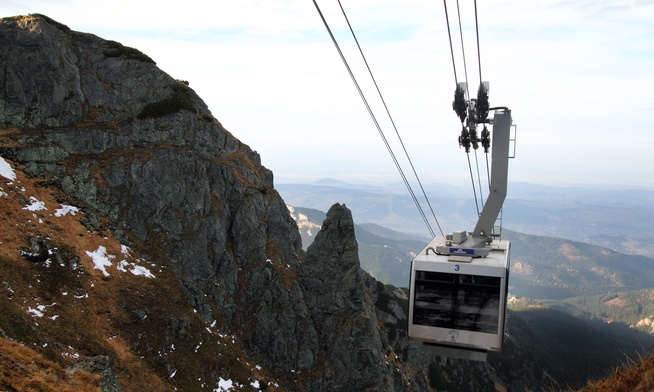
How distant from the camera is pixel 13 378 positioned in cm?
1898

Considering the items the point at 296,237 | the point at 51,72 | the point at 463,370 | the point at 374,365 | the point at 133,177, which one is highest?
the point at 51,72

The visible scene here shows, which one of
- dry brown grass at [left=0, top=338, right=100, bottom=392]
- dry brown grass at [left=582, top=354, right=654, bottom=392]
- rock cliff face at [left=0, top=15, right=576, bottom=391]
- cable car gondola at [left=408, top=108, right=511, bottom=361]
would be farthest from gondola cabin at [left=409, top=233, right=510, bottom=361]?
rock cliff face at [left=0, top=15, right=576, bottom=391]

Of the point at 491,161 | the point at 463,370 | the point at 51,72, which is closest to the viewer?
the point at 491,161

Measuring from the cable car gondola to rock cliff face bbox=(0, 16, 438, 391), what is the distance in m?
40.8

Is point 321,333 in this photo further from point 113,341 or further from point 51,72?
point 51,72

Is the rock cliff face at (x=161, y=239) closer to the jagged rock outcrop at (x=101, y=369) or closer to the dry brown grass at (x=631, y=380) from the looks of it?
the jagged rock outcrop at (x=101, y=369)

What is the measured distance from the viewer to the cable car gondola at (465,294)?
2045cm

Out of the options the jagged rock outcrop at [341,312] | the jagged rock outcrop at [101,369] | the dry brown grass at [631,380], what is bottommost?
the jagged rock outcrop at [341,312]

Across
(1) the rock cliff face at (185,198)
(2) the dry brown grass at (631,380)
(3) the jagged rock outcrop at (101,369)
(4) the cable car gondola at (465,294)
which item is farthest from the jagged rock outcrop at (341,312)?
(2) the dry brown grass at (631,380)

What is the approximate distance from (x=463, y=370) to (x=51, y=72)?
146m

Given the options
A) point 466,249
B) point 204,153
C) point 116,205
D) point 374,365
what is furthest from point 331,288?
point 466,249

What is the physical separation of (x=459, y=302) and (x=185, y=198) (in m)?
49.4

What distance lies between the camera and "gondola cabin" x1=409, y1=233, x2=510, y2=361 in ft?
66.9

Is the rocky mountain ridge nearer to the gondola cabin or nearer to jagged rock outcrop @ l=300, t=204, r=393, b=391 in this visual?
jagged rock outcrop @ l=300, t=204, r=393, b=391
